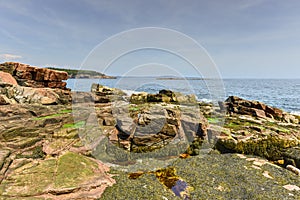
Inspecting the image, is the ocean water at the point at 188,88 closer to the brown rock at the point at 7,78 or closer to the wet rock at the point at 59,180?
the brown rock at the point at 7,78

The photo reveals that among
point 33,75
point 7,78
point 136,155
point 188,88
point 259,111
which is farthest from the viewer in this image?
point 188,88

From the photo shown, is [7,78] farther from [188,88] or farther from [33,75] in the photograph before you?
[188,88]

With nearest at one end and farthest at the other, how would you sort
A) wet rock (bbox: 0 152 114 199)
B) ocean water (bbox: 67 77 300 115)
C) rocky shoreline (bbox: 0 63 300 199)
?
1. wet rock (bbox: 0 152 114 199)
2. rocky shoreline (bbox: 0 63 300 199)
3. ocean water (bbox: 67 77 300 115)

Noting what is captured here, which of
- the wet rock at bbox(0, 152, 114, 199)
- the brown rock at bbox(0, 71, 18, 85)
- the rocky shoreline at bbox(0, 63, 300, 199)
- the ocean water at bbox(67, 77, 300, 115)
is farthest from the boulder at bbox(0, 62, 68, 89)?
the wet rock at bbox(0, 152, 114, 199)

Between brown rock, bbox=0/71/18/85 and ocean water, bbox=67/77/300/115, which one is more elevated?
brown rock, bbox=0/71/18/85

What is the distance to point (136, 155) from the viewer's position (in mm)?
12945

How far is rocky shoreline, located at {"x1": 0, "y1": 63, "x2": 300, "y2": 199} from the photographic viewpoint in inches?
331

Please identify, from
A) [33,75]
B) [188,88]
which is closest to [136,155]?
[33,75]

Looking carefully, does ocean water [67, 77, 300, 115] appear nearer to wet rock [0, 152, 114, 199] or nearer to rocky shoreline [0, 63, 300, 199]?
rocky shoreline [0, 63, 300, 199]

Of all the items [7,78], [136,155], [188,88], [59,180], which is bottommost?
[136,155]

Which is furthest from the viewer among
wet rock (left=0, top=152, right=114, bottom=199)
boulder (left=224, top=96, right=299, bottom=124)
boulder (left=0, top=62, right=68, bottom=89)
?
boulder (left=0, top=62, right=68, bottom=89)

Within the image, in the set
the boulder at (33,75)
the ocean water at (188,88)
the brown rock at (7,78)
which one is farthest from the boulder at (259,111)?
the brown rock at (7,78)

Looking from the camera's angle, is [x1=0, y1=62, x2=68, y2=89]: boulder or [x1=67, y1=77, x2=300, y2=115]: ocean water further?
[x1=0, y1=62, x2=68, y2=89]: boulder

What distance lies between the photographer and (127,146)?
13.1 metres
